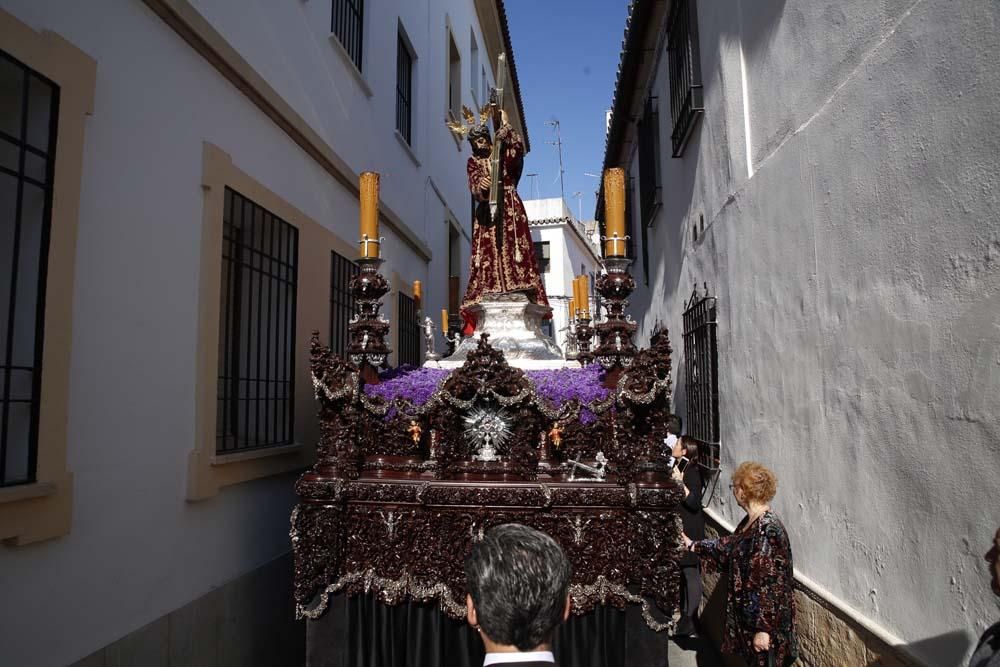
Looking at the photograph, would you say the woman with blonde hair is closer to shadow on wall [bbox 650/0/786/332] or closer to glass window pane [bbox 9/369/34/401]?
shadow on wall [bbox 650/0/786/332]

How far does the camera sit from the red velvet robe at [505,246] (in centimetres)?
488

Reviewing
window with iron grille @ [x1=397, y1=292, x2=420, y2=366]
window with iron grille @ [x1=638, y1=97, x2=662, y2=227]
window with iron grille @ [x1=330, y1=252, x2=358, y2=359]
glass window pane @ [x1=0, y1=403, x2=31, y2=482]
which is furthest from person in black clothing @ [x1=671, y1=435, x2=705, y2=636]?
window with iron grille @ [x1=397, y1=292, x2=420, y2=366]

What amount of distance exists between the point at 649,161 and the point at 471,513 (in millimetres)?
6893

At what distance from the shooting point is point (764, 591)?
2.85 meters

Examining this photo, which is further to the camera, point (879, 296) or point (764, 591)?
point (764, 591)

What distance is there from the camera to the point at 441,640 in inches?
130

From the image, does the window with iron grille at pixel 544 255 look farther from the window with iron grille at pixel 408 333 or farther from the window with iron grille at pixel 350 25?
the window with iron grille at pixel 350 25

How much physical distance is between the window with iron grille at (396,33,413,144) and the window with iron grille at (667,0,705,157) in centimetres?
366

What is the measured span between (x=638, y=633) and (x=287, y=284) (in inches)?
142

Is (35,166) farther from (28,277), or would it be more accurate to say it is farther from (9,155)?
(28,277)

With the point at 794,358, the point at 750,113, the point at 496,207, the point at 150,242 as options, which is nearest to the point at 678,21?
the point at 750,113

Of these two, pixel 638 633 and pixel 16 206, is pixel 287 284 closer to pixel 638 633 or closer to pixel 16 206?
pixel 16 206

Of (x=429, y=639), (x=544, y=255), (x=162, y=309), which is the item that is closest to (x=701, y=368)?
(x=429, y=639)

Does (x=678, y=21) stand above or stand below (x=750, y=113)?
above
